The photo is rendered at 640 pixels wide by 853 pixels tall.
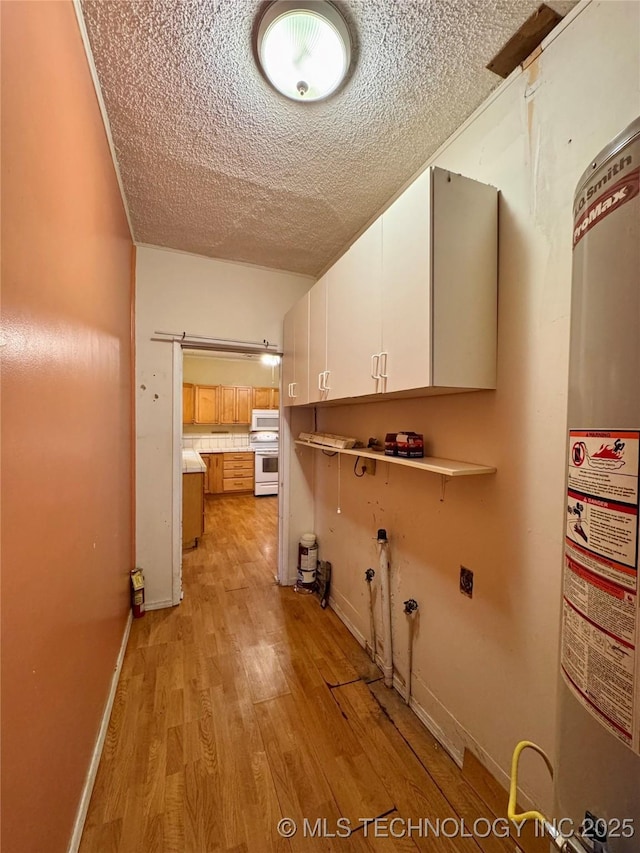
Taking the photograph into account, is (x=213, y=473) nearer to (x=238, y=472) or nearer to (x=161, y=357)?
(x=238, y=472)

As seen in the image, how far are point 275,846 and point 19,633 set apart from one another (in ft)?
3.75

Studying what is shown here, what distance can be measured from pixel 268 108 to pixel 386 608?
93.5 inches

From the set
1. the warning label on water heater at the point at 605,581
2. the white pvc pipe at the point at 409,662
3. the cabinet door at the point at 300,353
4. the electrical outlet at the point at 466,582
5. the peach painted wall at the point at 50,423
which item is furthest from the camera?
the cabinet door at the point at 300,353

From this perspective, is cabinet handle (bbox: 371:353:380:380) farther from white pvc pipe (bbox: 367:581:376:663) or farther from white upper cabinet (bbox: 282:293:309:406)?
white pvc pipe (bbox: 367:581:376:663)

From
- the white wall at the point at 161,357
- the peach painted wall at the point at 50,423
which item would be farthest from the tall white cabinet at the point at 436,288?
the white wall at the point at 161,357

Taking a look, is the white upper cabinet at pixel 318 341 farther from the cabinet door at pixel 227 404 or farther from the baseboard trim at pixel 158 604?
the cabinet door at pixel 227 404

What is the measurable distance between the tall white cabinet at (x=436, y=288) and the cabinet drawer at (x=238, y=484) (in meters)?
5.11

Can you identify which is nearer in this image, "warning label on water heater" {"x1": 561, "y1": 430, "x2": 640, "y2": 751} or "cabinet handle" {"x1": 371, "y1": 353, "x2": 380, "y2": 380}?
"warning label on water heater" {"x1": 561, "y1": 430, "x2": 640, "y2": 751}

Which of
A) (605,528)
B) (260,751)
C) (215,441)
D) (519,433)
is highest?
(519,433)

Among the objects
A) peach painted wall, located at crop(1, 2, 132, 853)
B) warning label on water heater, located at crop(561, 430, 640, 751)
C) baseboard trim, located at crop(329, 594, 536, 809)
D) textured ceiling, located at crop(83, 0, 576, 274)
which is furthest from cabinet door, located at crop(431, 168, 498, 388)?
baseboard trim, located at crop(329, 594, 536, 809)

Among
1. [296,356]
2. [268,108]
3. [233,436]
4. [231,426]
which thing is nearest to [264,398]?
[231,426]

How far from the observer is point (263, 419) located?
6203 mm

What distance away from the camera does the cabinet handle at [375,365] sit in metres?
1.37

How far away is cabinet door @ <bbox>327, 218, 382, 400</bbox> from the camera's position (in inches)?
55.0
